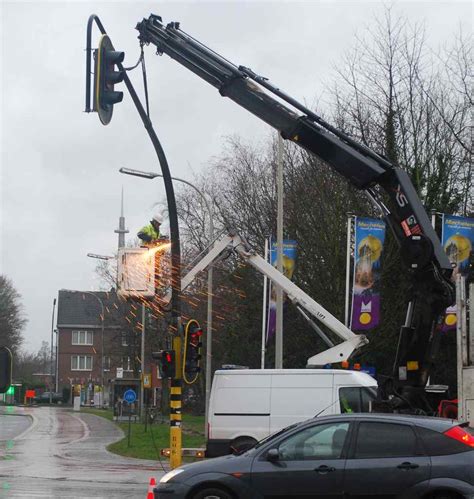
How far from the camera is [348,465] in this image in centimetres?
1018

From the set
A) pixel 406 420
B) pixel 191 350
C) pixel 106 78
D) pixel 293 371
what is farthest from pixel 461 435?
pixel 293 371

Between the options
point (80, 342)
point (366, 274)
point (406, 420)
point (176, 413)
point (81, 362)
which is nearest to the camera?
point (406, 420)

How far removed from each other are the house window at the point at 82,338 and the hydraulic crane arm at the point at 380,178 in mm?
91651

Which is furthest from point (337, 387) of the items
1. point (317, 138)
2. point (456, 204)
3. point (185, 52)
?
point (456, 204)

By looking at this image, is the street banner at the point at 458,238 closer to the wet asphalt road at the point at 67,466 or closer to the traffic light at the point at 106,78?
the wet asphalt road at the point at 67,466

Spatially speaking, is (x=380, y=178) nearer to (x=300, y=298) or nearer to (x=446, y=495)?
(x=300, y=298)

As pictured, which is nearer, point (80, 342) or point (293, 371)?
point (293, 371)

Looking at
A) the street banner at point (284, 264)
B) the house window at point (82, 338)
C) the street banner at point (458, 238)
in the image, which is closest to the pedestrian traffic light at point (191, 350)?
the street banner at point (458, 238)

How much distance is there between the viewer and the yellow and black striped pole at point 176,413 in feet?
52.0

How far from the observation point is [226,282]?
4656 centimetres

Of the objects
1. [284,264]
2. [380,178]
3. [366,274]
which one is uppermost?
[380,178]

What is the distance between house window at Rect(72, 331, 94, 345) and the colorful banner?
82985mm

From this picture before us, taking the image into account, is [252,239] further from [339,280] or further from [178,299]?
[178,299]

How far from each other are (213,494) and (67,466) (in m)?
13.2
